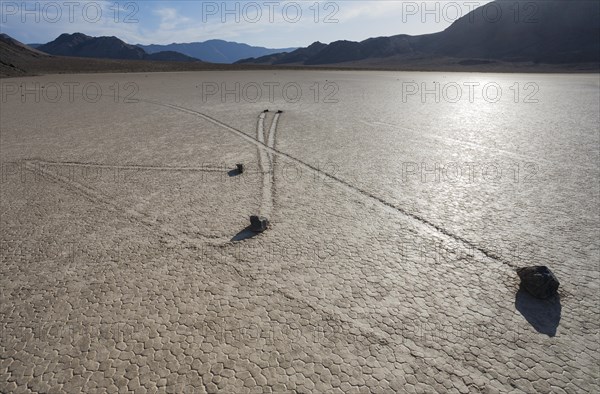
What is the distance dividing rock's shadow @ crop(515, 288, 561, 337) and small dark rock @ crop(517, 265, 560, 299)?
4 centimetres

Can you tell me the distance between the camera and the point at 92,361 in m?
2.03

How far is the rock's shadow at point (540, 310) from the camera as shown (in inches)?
91.4

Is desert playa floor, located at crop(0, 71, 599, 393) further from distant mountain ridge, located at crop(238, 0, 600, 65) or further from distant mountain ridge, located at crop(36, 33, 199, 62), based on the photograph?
distant mountain ridge, located at crop(36, 33, 199, 62)

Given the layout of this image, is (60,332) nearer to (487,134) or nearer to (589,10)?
(487,134)

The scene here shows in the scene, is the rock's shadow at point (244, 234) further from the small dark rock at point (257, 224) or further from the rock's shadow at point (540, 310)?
the rock's shadow at point (540, 310)

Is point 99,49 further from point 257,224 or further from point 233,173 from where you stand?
point 257,224

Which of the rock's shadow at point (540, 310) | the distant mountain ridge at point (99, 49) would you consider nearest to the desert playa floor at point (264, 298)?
the rock's shadow at point (540, 310)

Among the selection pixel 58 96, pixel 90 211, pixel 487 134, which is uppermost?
pixel 58 96

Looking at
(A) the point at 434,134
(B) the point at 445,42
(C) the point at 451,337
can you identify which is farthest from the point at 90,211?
(B) the point at 445,42

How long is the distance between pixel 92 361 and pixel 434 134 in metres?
7.24

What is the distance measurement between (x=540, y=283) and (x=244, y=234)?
245 centimetres

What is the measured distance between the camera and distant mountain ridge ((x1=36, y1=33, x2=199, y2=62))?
127m

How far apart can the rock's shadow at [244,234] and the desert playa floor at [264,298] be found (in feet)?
0.10

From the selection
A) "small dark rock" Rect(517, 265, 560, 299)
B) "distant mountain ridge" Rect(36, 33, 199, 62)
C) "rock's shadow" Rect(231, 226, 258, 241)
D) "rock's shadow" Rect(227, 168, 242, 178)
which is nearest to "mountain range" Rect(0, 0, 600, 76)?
"distant mountain ridge" Rect(36, 33, 199, 62)
